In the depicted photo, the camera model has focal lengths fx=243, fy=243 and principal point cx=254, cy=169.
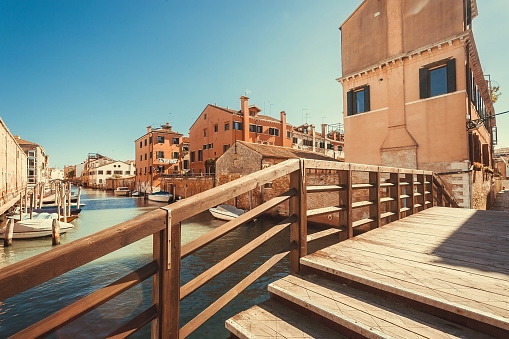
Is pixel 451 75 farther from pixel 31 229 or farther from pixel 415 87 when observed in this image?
pixel 31 229

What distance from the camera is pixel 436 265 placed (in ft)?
8.33

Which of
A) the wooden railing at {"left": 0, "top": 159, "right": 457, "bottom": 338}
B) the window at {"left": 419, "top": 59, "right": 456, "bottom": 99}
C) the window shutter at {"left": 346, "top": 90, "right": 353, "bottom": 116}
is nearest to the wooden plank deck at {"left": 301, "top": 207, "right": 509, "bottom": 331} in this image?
the wooden railing at {"left": 0, "top": 159, "right": 457, "bottom": 338}

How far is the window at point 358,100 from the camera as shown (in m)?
13.9

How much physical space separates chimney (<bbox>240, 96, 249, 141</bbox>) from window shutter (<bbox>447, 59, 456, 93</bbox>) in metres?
20.4

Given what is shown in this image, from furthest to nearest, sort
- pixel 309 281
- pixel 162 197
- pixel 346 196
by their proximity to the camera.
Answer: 1. pixel 162 197
2. pixel 346 196
3. pixel 309 281

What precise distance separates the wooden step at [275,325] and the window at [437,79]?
13154 mm

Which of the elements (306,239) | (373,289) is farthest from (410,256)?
(306,239)

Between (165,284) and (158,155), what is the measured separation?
3994 centimetres

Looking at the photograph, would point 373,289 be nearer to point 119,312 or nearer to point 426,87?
point 119,312

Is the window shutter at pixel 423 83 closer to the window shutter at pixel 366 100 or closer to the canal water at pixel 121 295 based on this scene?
the window shutter at pixel 366 100

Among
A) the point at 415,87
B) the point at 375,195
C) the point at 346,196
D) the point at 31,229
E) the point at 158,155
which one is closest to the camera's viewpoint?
the point at 346,196

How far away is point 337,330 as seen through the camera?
180 cm

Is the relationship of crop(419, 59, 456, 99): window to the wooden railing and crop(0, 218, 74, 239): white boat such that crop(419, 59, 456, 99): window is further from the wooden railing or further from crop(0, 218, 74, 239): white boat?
crop(0, 218, 74, 239): white boat

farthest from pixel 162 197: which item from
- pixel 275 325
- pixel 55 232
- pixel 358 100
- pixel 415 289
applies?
pixel 415 289
